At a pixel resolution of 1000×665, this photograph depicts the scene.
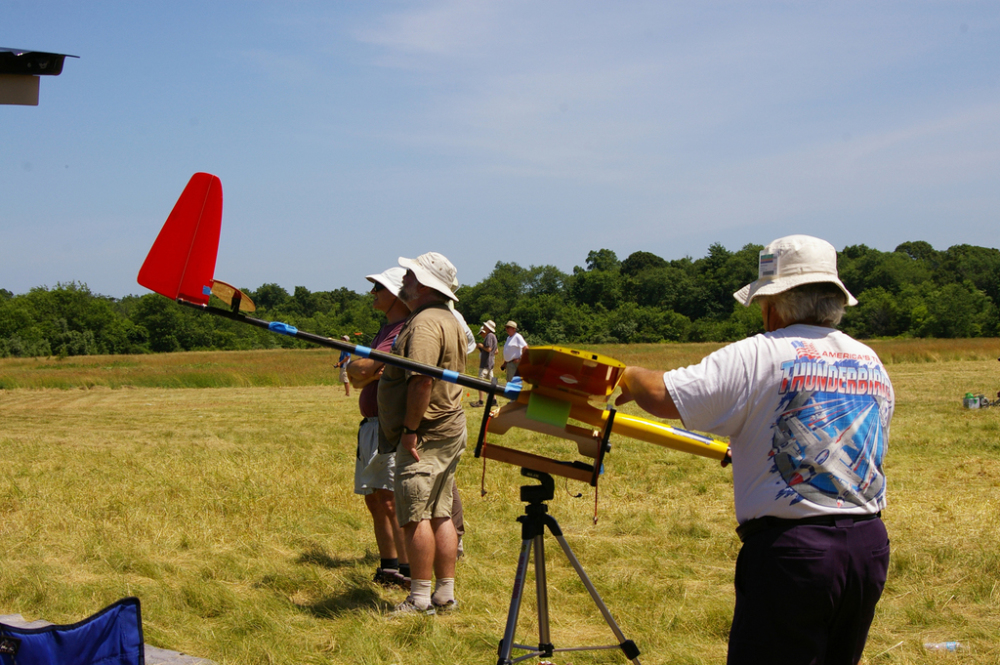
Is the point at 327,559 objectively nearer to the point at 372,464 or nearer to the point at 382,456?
the point at 372,464

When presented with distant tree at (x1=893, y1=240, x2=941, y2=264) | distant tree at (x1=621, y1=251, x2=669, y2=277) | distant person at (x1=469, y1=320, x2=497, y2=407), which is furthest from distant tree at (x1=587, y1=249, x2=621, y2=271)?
distant person at (x1=469, y1=320, x2=497, y2=407)

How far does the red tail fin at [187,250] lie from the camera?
306 cm

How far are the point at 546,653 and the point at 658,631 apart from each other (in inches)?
53.0

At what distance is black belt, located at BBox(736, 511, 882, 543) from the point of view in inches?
88.0

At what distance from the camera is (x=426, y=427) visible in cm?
430

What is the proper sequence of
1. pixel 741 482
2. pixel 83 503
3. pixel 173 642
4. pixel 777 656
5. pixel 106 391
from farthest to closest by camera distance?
pixel 106 391
pixel 83 503
pixel 173 642
pixel 741 482
pixel 777 656

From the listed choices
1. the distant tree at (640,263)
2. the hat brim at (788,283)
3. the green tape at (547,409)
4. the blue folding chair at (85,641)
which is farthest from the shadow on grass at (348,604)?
the distant tree at (640,263)

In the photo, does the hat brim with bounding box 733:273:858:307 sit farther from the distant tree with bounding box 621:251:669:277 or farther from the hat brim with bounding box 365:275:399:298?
the distant tree with bounding box 621:251:669:277

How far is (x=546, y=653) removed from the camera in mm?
3104

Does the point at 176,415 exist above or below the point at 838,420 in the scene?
below

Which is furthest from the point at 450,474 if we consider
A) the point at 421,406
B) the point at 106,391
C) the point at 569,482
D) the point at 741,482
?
the point at 106,391

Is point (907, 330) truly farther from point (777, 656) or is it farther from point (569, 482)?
point (777, 656)

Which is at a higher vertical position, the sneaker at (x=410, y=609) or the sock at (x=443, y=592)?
the sock at (x=443, y=592)

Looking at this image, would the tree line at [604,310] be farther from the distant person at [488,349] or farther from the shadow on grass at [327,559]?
the shadow on grass at [327,559]
